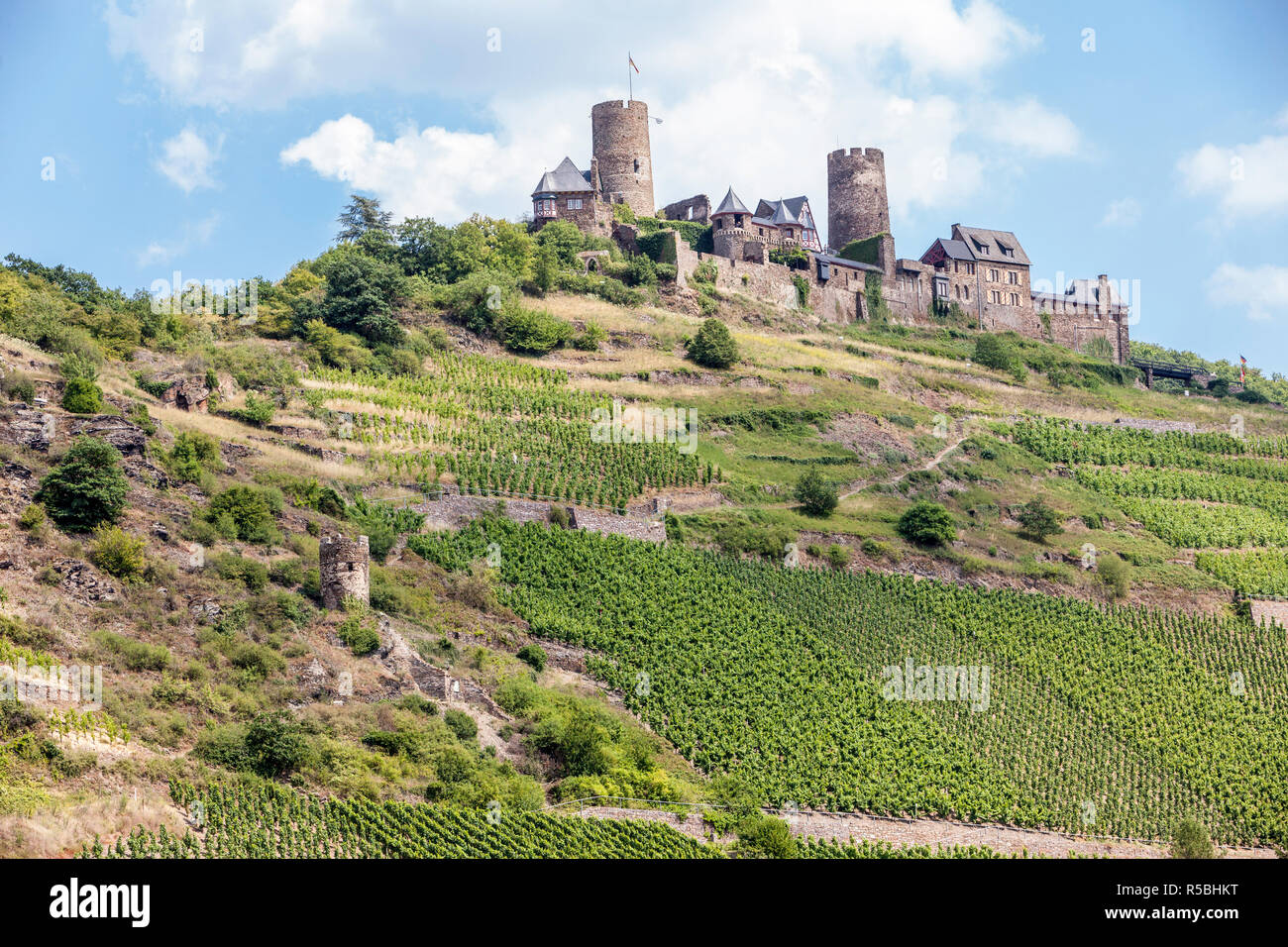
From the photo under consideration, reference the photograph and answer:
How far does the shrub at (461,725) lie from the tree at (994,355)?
54463 mm

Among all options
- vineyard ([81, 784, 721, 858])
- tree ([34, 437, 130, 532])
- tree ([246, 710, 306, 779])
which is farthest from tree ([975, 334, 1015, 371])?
tree ([246, 710, 306, 779])

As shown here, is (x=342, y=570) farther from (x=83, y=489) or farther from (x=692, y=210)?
(x=692, y=210)

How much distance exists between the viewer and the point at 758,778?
3706 cm

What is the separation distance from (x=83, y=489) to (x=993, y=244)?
71676mm

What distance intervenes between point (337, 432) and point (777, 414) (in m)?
21.4

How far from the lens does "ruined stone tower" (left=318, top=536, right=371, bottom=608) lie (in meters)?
36.2

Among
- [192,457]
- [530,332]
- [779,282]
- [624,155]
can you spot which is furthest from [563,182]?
[192,457]

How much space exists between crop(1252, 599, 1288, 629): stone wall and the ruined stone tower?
34533 millimetres

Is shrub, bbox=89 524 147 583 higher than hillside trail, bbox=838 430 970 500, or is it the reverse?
hillside trail, bbox=838 430 970 500

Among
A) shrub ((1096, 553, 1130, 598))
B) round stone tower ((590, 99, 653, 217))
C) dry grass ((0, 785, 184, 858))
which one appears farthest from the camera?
round stone tower ((590, 99, 653, 217))

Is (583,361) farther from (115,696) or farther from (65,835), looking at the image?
(65,835)

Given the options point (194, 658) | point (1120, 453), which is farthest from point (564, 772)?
point (1120, 453)

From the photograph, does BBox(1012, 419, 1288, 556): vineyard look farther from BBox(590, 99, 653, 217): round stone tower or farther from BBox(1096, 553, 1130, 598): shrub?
BBox(590, 99, 653, 217): round stone tower

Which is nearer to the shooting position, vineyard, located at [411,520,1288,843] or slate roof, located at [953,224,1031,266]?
vineyard, located at [411,520,1288,843]
